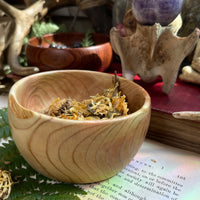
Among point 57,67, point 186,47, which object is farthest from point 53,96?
point 186,47

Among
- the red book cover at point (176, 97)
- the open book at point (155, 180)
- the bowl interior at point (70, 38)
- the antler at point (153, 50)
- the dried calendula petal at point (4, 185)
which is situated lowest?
the open book at point (155, 180)

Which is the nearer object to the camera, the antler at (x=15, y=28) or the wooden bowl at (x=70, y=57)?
the wooden bowl at (x=70, y=57)

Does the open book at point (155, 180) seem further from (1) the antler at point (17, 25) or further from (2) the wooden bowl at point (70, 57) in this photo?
(1) the antler at point (17, 25)

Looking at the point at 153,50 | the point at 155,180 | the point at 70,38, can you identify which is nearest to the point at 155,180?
the point at 155,180

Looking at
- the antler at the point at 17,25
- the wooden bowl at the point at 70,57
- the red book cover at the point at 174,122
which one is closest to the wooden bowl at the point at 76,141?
the red book cover at the point at 174,122

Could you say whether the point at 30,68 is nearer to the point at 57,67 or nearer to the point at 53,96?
the point at 57,67

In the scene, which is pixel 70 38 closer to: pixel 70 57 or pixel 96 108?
pixel 70 57

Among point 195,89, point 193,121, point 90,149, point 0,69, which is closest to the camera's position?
point 90,149
